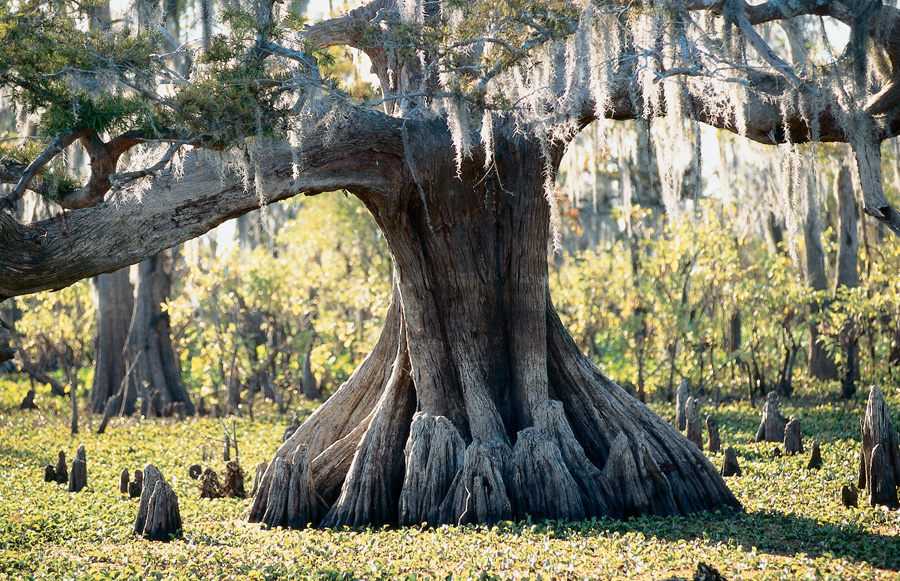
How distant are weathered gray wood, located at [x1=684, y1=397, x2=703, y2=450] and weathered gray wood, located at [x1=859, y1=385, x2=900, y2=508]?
289 centimetres

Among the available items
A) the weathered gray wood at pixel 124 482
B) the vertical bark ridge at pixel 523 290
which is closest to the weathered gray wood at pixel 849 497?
the vertical bark ridge at pixel 523 290

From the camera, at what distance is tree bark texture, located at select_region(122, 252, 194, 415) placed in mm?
17875

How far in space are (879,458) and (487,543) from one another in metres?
3.61

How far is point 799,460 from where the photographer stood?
31.4ft

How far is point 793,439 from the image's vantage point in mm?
9945

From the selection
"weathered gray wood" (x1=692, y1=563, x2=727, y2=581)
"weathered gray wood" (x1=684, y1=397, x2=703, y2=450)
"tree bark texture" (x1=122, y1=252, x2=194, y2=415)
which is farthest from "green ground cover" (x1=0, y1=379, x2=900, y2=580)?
"tree bark texture" (x1=122, y1=252, x2=194, y2=415)

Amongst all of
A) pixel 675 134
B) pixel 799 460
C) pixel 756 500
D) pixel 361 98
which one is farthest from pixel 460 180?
pixel 799 460

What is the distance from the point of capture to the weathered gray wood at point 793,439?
9914 millimetres

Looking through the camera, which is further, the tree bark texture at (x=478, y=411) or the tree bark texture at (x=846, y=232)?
the tree bark texture at (x=846, y=232)

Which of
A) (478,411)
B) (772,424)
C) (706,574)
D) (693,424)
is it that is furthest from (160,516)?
(772,424)

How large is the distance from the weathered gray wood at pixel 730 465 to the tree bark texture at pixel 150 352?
12053 millimetres

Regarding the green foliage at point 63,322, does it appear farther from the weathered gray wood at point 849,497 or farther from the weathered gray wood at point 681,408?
the weathered gray wood at point 849,497

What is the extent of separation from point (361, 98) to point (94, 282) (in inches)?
A: 574

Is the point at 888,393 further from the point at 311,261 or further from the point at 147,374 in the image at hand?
the point at 147,374
